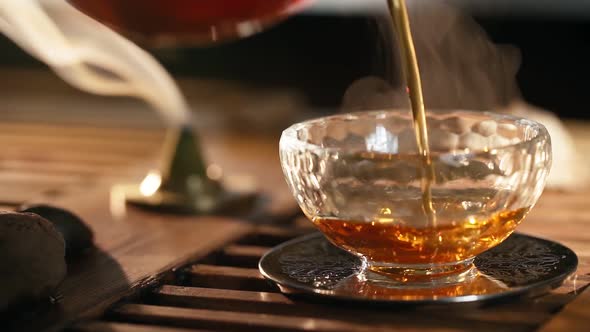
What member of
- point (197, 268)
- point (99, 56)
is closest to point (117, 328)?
point (197, 268)

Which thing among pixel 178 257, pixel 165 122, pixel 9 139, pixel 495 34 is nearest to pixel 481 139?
pixel 178 257

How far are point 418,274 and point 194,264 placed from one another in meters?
0.23

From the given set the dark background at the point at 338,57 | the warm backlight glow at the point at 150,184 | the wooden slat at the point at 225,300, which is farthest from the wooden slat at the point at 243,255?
the dark background at the point at 338,57

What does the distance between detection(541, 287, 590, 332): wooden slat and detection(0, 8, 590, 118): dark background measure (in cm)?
181

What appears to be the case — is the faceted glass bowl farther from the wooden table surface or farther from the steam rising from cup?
the steam rising from cup

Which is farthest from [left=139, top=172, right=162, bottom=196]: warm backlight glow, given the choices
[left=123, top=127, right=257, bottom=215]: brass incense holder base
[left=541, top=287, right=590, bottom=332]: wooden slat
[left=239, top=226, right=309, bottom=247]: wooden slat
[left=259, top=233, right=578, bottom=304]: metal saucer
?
[left=541, top=287, right=590, bottom=332]: wooden slat

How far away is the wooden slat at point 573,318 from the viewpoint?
2.27 feet

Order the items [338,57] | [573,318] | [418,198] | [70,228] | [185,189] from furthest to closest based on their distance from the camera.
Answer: [338,57]
[185,189]
[70,228]
[418,198]
[573,318]

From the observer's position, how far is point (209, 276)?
0.88 meters

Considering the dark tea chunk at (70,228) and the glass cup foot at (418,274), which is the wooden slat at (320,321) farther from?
the dark tea chunk at (70,228)

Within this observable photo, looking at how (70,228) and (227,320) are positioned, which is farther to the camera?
(70,228)

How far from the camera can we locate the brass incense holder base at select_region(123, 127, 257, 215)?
1176 millimetres

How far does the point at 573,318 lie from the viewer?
715 mm

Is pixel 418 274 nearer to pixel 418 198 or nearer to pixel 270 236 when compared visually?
pixel 418 198
